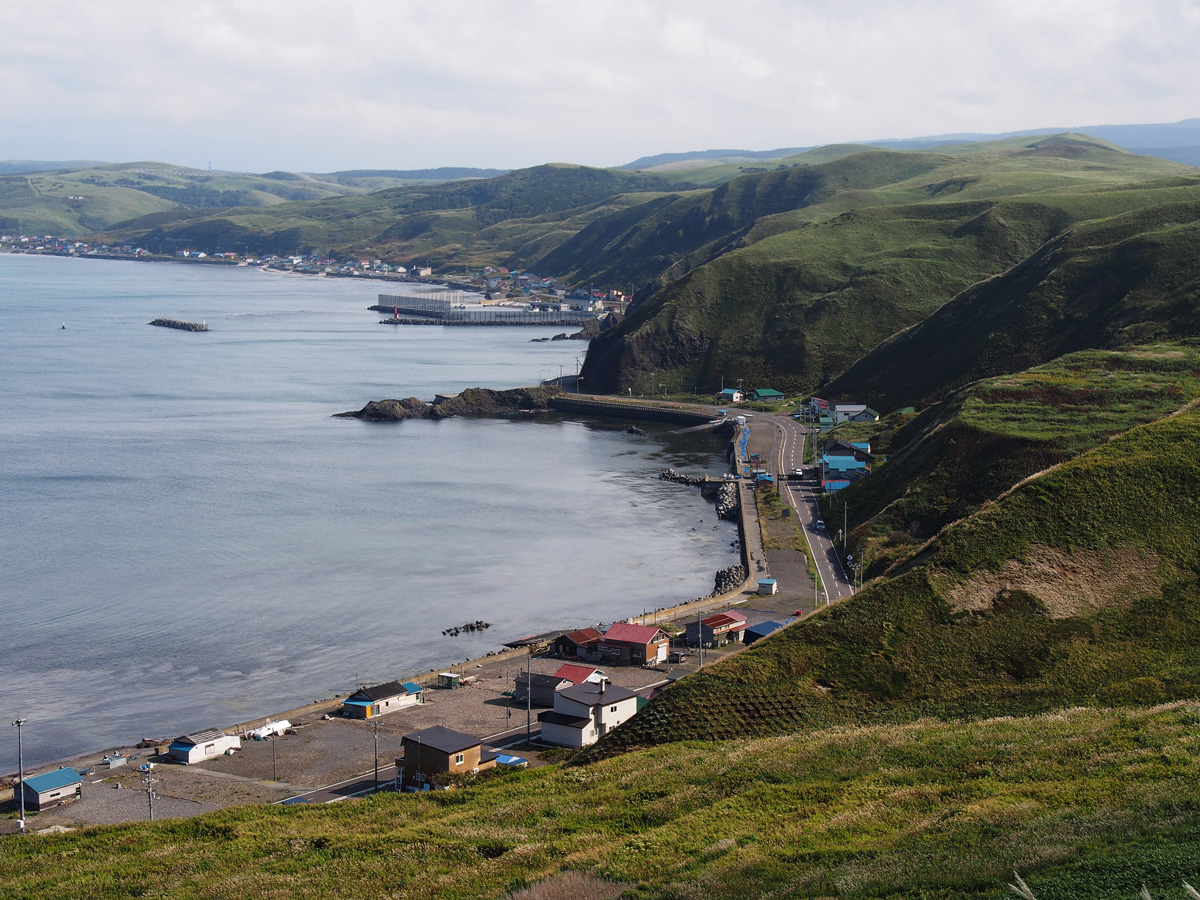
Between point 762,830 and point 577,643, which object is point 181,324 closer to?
point 577,643

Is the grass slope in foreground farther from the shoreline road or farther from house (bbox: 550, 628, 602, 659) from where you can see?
the shoreline road

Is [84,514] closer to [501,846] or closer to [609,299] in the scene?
[501,846]

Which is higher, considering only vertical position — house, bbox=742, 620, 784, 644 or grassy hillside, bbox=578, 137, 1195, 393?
grassy hillside, bbox=578, 137, 1195, 393

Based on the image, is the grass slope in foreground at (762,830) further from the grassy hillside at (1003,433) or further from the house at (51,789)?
the grassy hillside at (1003,433)

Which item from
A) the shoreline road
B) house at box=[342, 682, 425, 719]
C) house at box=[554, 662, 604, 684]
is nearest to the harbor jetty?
the shoreline road

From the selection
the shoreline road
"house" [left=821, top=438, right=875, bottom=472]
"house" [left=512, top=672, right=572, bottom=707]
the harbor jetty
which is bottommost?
"house" [left=512, top=672, right=572, bottom=707]

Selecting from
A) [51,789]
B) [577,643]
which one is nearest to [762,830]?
[51,789]
